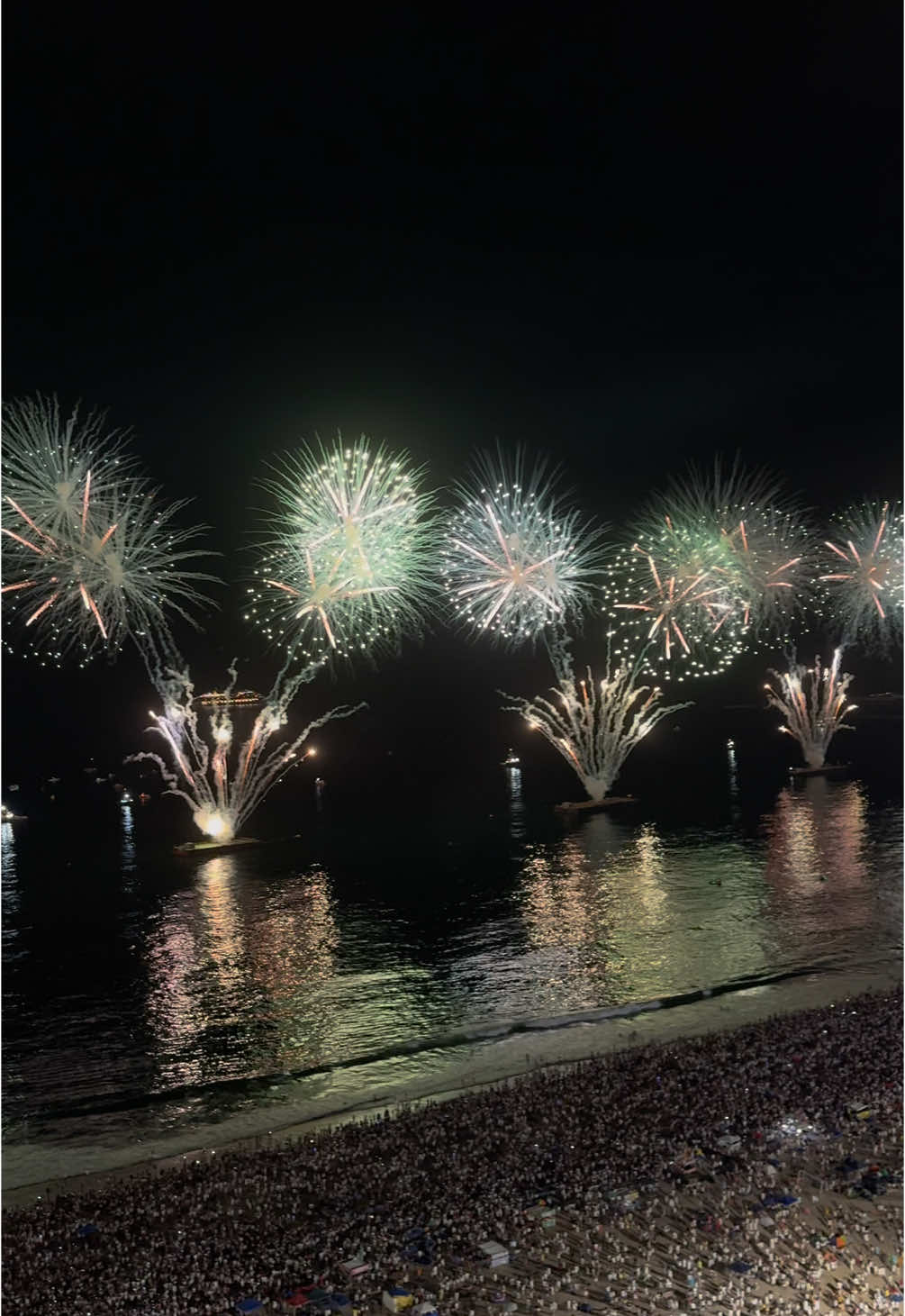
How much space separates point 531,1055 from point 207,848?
1631 cm

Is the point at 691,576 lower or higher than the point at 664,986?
higher

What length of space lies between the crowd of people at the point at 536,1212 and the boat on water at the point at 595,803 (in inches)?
810

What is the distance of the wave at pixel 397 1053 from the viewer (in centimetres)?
873

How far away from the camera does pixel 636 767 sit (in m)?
42.7

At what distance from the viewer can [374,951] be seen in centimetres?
1384

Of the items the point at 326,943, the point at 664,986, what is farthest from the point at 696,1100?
the point at 326,943

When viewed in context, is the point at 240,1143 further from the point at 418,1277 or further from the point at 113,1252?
the point at 418,1277

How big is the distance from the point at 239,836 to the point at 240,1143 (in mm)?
18695

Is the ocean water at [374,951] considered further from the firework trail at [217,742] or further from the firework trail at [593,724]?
the firework trail at [593,724]

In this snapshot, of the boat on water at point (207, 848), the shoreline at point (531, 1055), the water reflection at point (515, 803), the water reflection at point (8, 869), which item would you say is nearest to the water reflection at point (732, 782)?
the water reflection at point (515, 803)

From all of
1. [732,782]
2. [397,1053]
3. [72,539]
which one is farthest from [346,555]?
[732,782]

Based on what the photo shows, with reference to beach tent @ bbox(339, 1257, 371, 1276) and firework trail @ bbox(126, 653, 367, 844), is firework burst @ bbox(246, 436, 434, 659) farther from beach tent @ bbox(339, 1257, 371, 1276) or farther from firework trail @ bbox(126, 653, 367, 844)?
beach tent @ bbox(339, 1257, 371, 1276)

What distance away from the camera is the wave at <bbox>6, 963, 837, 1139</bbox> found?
8727 mm

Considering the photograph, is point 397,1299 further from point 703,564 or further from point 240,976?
point 703,564
